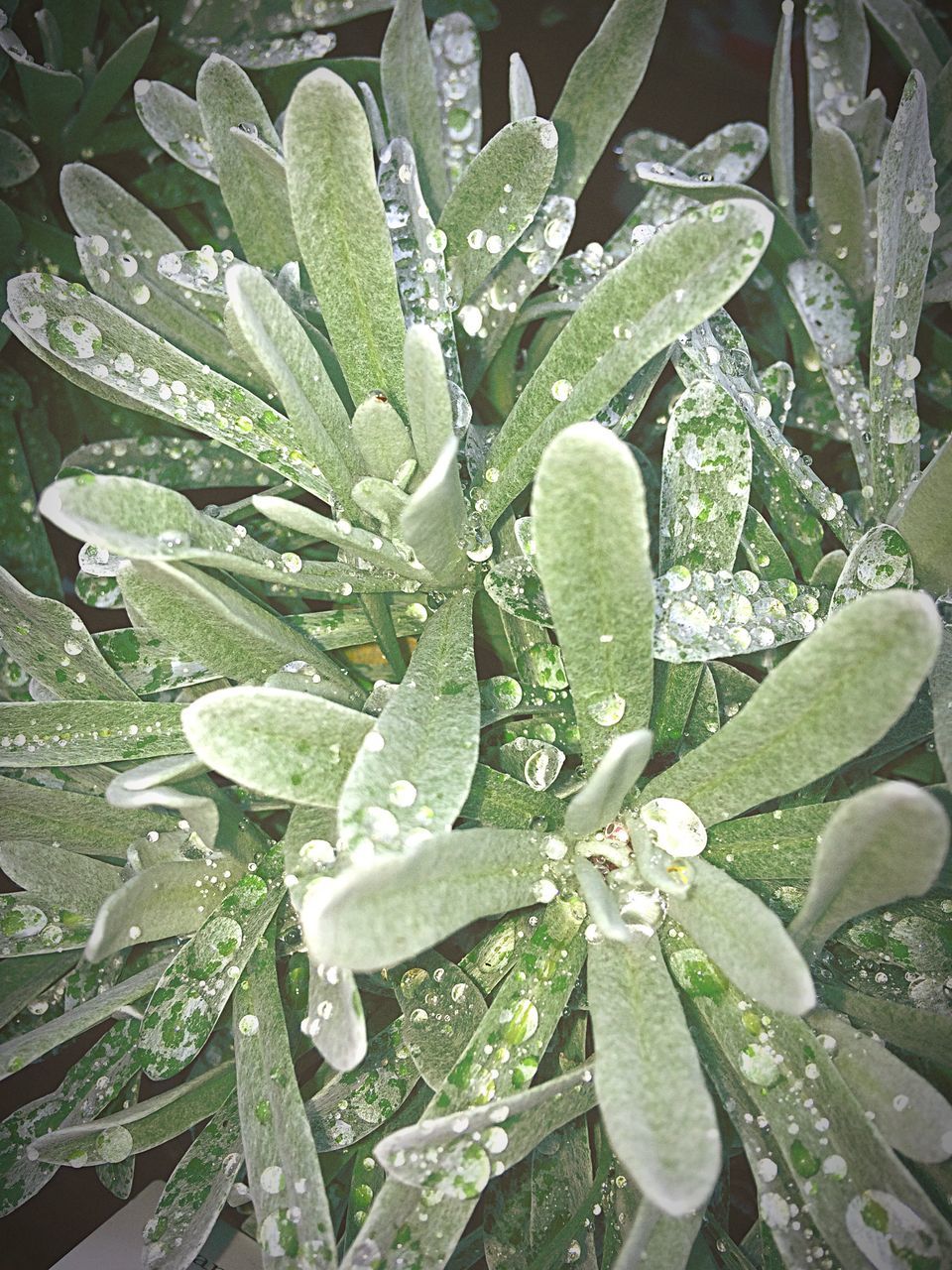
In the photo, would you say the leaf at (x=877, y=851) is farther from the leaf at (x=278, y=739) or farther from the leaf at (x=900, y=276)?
the leaf at (x=900, y=276)

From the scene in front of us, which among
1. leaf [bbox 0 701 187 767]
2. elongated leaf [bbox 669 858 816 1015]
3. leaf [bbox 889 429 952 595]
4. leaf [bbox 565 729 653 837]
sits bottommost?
leaf [bbox 0 701 187 767]

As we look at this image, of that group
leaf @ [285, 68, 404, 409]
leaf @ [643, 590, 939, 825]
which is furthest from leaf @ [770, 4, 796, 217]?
leaf @ [643, 590, 939, 825]

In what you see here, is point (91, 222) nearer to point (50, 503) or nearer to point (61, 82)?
point (61, 82)

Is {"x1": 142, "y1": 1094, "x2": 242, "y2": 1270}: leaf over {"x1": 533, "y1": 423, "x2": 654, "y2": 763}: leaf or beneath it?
beneath

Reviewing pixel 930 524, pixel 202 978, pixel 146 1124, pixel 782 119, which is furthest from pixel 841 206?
pixel 146 1124

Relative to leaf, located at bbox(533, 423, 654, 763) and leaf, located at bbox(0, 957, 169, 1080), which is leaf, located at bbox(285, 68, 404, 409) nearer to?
leaf, located at bbox(533, 423, 654, 763)

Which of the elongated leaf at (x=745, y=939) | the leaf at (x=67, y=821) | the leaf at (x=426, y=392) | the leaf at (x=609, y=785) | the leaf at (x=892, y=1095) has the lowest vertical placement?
the leaf at (x=67, y=821)

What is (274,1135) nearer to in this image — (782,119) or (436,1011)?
(436,1011)

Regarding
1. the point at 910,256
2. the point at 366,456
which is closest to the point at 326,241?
the point at 366,456

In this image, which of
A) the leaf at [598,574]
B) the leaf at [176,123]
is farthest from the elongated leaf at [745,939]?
the leaf at [176,123]
